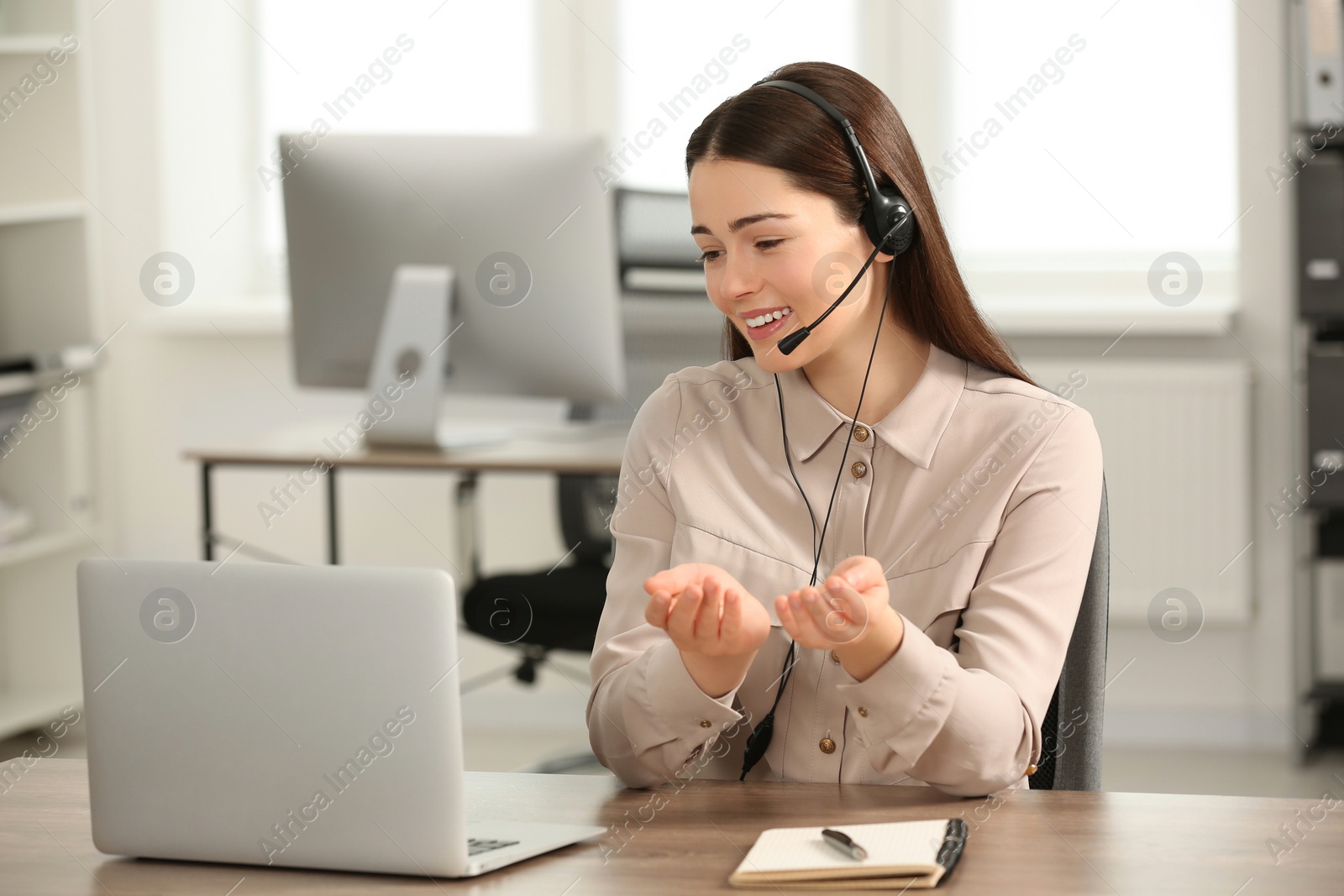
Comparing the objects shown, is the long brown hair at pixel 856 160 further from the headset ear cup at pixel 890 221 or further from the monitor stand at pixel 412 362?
the monitor stand at pixel 412 362

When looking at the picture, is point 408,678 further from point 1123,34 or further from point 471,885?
point 1123,34

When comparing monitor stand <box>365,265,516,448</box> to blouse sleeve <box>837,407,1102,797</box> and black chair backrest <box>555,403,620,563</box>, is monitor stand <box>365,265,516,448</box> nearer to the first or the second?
black chair backrest <box>555,403,620,563</box>

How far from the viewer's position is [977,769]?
3.64 feet

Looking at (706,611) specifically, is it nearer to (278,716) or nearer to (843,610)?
(843,610)

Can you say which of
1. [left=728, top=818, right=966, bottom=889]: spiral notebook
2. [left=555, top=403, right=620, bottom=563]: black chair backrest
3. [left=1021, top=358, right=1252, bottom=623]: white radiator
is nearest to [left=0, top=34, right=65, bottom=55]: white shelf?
[left=555, top=403, right=620, bottom=563]: black chair backrest

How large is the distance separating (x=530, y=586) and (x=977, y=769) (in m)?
1.71

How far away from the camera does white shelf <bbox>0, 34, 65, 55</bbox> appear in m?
3.34

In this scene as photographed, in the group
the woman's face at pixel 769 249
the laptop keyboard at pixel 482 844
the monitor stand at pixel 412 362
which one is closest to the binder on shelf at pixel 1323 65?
the monitor stand at pixel 412 362

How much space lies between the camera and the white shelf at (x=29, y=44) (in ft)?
11.0

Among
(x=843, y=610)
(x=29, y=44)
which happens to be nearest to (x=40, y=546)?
(x=29, y=44)

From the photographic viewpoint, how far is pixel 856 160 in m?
1.33

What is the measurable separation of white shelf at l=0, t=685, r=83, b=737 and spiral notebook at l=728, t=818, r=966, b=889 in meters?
2.84

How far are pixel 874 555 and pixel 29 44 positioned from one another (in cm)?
284

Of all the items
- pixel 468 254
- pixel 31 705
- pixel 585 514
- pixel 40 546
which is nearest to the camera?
pixel 468 254
